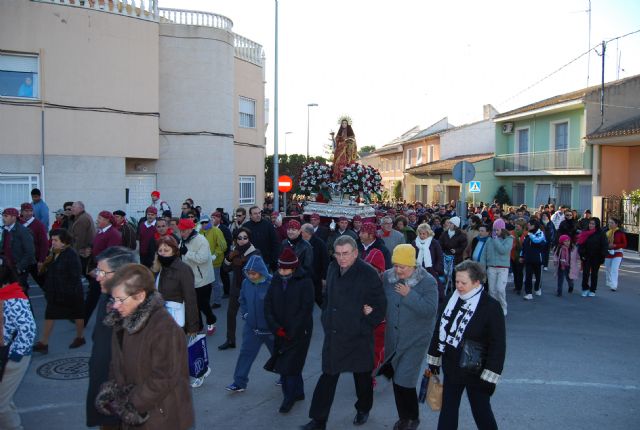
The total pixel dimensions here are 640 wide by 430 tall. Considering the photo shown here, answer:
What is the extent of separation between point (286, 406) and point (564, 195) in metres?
26.7

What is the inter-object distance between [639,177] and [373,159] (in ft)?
117

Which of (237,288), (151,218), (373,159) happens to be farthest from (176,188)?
(373,159)

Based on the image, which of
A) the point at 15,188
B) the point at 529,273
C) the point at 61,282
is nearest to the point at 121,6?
the point at 15,188

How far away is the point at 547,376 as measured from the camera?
23.0 ft

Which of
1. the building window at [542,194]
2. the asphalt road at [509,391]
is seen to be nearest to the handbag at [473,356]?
the asphalt road at [509,391]

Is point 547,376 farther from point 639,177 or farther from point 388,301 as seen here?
point 639,177

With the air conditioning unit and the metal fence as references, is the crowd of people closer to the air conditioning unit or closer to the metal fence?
the metal fence

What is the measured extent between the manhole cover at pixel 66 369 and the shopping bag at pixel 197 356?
4.81 ft

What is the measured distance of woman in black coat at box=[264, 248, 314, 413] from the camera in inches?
228

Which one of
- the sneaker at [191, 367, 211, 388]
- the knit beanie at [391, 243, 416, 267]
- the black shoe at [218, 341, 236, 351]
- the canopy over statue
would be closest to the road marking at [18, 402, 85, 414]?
the sneaker at [191, 367, 211, 388]

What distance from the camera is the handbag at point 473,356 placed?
4.53 metres

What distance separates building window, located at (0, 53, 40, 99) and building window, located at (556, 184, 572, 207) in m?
24.1

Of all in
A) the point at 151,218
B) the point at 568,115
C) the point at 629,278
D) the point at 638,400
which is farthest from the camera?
the point at 568,115

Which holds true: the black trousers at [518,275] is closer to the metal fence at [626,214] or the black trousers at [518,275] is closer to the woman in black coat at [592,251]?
the woman in black coat at [592,251]
